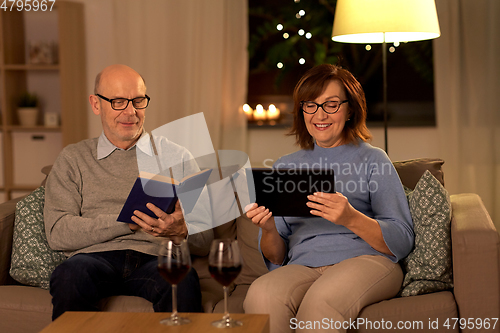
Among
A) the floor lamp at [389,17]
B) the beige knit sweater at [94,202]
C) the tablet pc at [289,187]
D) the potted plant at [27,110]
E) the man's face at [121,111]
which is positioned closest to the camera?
the tablet pc at [289,187]

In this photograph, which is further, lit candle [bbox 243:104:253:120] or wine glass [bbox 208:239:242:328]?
lit candle [bbox 243:104:253:120]

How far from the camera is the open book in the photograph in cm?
160

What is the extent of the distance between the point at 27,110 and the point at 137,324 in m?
2.72

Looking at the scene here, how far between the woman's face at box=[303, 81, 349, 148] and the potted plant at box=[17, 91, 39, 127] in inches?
96.6

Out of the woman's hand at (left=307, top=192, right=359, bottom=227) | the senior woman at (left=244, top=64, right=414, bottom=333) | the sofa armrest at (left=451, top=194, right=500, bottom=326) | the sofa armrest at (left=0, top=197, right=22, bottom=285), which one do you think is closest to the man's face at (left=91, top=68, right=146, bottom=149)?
the sofa armrest at (left=0, top=197, right=22, bottom=285)

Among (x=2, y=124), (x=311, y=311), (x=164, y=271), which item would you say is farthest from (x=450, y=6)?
(x=2, y=124)

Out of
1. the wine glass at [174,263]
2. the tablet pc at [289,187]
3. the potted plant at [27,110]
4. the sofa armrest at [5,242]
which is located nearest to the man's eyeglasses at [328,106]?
the tablet pc at [289,187]

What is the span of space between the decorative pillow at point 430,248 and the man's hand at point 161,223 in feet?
2.65

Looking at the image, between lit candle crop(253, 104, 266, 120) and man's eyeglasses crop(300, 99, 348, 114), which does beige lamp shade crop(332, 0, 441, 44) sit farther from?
lit candle crop(253, 104, 266, 120)

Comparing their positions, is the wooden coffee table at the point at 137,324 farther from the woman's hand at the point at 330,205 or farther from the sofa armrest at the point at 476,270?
the sofa armrest at the point at 476,270

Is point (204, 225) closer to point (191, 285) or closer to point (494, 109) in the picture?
point (191, 285)

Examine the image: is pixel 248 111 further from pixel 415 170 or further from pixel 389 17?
pixel 415 170

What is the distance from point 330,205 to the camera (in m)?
1.50

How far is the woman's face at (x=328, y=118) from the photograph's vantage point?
174 cm
